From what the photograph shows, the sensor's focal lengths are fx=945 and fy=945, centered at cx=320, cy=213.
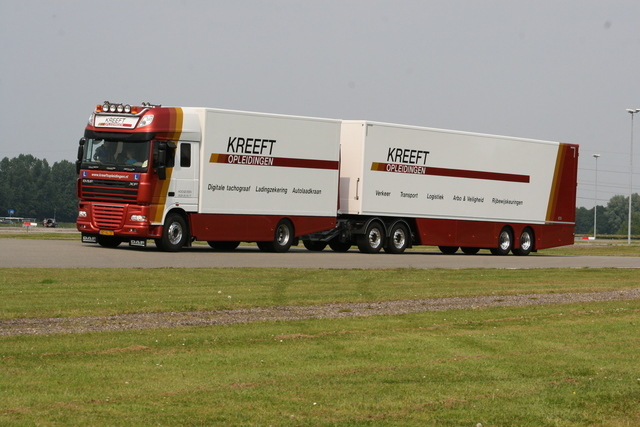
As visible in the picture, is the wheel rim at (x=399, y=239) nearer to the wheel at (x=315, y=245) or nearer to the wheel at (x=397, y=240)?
the wheel at (x=397, y=240)

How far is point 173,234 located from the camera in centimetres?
2683

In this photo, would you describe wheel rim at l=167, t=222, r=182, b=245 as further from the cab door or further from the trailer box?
the trailer box

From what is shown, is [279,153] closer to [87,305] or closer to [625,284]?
[625,284]

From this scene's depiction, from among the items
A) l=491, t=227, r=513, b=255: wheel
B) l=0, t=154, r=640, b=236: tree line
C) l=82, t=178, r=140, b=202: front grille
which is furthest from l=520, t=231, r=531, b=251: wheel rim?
l=0, t=154, r=640, b=236: tree line

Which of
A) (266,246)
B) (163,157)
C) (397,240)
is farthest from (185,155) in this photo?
(397,240)

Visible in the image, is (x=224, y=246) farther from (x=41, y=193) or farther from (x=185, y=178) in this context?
(x=41, y=193)

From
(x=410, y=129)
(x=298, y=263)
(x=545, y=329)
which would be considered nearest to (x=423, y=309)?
(x=545, y=329)

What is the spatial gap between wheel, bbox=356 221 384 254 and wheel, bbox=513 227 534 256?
22.0 ft

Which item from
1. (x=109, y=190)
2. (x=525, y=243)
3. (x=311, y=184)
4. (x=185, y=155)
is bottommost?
(x=525, y=243)

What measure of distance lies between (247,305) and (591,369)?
6.24 meters

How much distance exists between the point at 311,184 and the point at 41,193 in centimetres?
13621

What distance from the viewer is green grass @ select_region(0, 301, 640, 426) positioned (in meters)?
7.18

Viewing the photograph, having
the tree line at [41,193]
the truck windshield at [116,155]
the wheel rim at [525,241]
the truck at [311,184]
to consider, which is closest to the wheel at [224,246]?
the truck at [311,184]

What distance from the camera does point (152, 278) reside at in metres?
18.0
